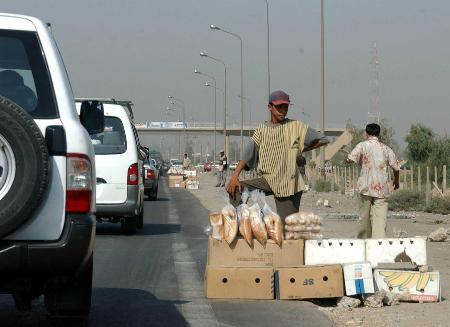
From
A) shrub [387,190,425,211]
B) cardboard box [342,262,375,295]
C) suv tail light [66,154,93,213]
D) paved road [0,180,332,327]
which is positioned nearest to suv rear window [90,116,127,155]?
paved road [0,180,332,327]

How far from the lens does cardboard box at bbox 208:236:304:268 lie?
10.1 meters

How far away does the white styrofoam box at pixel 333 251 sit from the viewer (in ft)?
33.0

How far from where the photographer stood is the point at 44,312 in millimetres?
8859

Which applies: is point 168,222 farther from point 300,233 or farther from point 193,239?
point 300,233

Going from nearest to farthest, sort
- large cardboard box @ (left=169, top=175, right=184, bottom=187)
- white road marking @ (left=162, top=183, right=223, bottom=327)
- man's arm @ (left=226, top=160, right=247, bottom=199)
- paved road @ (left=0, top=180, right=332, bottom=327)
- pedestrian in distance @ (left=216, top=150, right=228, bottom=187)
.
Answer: paved road @ (left=0, top=180, right=332, bottom=327) → white road marking @ (left=162, top=183, right=223, bottom=327) → man's arm @ (left=226, top=160, right=247, bottom=199) → pedestrian in distance @ (left=216, top=150, right=228, bottom=187) → large cardboard box @ (left=169, top=175, right=184, bottom=187)

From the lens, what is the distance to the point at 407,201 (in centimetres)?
3105

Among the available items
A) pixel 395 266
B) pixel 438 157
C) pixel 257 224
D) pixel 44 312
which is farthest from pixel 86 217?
pixel 438 157

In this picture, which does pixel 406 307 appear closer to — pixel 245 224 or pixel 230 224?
pixel 245 224

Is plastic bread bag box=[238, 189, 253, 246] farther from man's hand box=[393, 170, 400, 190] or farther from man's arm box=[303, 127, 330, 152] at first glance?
man's hand box=[393, 170, 400, 190]

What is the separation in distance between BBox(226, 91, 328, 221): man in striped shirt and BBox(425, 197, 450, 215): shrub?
59.9 ft

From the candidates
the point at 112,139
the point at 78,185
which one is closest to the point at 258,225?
the point at 78,185

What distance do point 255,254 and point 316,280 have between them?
2.20ft

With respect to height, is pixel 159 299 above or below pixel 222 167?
below

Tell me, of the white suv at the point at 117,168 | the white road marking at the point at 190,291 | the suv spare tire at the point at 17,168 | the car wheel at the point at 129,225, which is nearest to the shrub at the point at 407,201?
the car wheel at the point at 129,225
